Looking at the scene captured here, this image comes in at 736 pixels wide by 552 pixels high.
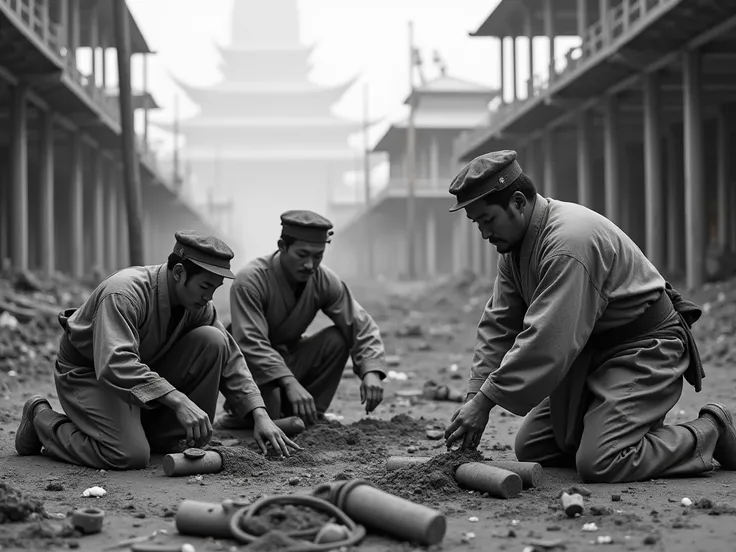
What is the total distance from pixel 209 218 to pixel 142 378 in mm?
52843

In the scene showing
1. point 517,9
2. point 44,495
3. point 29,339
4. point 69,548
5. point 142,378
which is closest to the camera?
point 69,548

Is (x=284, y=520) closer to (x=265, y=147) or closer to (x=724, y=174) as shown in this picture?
(x=724, y=174)

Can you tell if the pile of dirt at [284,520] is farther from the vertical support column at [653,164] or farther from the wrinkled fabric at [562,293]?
the vertical support column at [653,164]

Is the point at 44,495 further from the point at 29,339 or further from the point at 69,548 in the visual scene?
the point at 29,339

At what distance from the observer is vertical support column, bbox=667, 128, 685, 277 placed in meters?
23.2

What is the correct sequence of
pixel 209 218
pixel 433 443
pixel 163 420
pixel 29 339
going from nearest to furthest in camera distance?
pixel 163 420 → pixel 433 443 → pixel 29 339 → pixel 209 218

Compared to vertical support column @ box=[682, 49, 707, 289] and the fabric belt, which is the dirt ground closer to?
the fabric belt

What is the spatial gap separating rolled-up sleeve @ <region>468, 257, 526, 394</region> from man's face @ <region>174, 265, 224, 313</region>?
4.91 feet

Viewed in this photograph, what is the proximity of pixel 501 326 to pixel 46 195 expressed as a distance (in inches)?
738

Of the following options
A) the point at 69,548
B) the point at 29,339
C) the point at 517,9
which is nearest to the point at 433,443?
the point at 69,548

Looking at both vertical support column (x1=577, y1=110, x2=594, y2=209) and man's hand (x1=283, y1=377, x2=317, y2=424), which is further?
vertical support column (x1=577, y1=110, x2=594, y2=209)

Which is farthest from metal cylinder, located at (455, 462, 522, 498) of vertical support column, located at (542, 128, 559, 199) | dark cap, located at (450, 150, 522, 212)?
vertical support column, located at (542, 128, 559, 199)

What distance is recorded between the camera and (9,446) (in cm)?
616

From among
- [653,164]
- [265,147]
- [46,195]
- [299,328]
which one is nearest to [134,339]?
[299,328]
